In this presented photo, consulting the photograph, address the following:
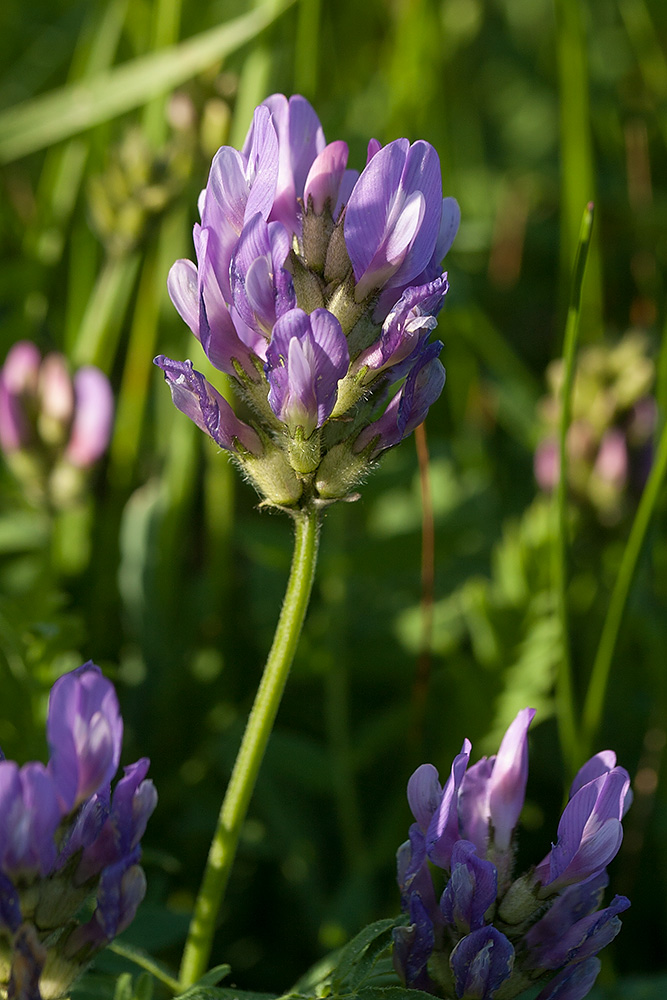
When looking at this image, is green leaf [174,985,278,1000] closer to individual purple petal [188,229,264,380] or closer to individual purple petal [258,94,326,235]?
individual purple petal [188,229,264,380]

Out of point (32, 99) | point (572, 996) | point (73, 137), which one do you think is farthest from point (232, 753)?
point (32, 99)

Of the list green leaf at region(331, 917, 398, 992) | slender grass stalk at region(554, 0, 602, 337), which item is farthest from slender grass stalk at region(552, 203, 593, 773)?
slender grass stalk at region(554, 0, 602, 337)

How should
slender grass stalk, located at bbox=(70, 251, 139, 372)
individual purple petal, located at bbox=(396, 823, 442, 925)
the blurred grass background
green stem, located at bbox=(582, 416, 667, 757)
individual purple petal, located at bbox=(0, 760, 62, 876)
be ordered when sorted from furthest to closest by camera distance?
1. slender grass stalk, located at bbox=(70, 251, 139, 372)
2. the blurred grass background
3. green stem, located at bbox=(582, 416, 667, 757)
4. individual purple petal, located at bbox=(396, 823, 442, 925)
5. individual purple petal, located at bbox=(0, 760, 62, 876)

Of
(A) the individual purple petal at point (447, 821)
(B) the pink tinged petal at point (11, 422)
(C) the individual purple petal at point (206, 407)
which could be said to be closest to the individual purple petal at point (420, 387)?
(C) the individual purple petal at point (206, 407)

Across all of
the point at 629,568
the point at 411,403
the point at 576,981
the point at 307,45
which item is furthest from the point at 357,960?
the point at 307,45

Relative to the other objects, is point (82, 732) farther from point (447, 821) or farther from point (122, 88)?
point (122, 88)

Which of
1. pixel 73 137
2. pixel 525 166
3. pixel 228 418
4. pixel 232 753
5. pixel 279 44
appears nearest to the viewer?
pixel 228 418

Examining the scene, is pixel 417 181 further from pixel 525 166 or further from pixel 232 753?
pixel 525 166
